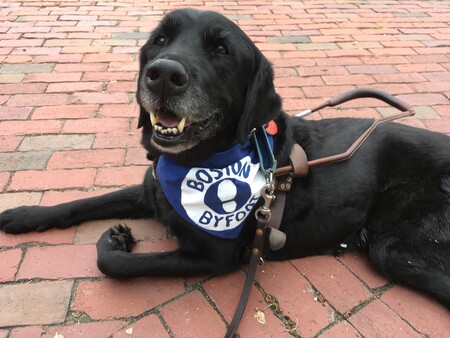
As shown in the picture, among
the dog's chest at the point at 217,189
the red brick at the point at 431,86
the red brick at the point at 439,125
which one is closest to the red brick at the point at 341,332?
the dog's chest at the point at 217,189

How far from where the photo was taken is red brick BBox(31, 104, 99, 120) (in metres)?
3.36

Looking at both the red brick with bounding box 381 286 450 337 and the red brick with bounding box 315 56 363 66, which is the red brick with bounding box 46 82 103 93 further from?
the red brick with bounding box 381 286 450 337

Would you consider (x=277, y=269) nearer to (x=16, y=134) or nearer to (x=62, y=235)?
(x=62, y=235)

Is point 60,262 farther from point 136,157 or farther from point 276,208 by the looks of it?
point 276,208

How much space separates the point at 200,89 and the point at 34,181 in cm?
157

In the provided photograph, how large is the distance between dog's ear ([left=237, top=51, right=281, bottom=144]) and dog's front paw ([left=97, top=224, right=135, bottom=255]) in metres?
0.93

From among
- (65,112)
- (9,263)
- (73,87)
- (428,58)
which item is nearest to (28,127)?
(65,112)

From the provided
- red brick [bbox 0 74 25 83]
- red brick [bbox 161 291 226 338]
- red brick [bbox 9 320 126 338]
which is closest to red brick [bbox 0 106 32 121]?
red brick [bbox 0 74 25 83]

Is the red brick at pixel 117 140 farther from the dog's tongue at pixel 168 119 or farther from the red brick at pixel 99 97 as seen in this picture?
the dog's tongue at pixel 168 119

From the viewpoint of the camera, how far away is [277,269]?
2223mm

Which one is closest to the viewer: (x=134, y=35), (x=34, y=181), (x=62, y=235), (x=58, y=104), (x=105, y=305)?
(x=105, y=305)

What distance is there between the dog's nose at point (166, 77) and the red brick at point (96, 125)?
1638mm

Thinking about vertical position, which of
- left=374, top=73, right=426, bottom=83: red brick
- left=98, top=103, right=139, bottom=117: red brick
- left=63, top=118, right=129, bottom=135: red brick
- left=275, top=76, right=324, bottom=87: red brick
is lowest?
left=98, top=103, right=139, bottom=117: red brick

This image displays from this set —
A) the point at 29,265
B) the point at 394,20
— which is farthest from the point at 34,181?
the point at 394,20
